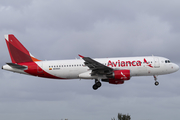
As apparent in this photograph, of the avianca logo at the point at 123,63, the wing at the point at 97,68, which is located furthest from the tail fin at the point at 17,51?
the avianca logo at the point at 123,63

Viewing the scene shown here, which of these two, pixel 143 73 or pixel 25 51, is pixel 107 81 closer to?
pixel 143 73

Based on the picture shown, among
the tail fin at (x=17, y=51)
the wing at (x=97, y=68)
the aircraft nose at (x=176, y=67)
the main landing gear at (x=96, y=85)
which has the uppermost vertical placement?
the tail fin at (x=17, y=51)

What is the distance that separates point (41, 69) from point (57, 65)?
3.32 metres

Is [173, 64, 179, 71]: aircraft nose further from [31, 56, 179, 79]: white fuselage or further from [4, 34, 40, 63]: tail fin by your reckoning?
[4, 34, 40, 63]: tail fin

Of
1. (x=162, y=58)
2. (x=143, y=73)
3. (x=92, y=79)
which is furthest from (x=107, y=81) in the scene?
(x=162, y=58)

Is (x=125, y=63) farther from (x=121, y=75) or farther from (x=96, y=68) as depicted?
(x=96, y=68)

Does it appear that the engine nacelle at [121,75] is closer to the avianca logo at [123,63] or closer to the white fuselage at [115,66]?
the white fuselage at [115,66]

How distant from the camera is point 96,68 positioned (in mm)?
59281

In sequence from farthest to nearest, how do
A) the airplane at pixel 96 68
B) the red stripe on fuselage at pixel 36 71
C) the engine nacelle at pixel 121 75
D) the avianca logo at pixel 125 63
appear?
the red stripe on fuselage at pixel 36 71, the avianca logo at pixel 125 63, the airplane at pixel 96 68, the engine nacelle at pixel 121 75

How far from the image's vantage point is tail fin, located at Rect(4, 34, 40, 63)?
208ft

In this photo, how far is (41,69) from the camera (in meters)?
61.6

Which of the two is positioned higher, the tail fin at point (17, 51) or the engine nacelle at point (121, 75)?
the tail fin at point (17, 51)

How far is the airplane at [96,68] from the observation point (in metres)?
59.8

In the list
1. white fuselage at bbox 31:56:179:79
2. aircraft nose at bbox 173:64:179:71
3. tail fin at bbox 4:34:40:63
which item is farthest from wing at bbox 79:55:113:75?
aircraft nose at bbox 173:64:179:71
